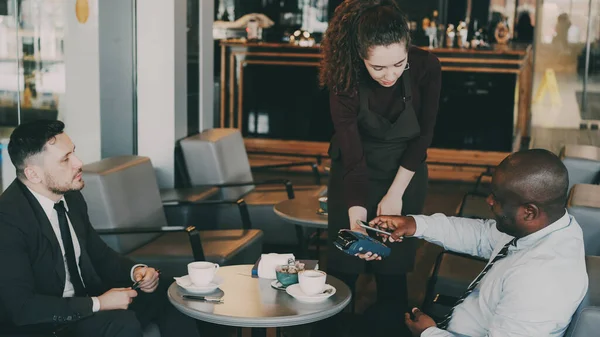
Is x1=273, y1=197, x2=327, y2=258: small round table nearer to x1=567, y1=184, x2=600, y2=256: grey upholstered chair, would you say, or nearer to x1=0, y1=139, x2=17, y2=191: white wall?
x1=0, y1=139, x2=17, y2=191: white wall

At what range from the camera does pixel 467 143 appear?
9.52m

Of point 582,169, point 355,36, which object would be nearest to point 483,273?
point 355,36

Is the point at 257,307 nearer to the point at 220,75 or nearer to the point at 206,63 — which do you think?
the point at 206,63

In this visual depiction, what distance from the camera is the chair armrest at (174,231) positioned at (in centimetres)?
437

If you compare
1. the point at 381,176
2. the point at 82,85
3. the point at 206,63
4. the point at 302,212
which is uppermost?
the point at 206,63

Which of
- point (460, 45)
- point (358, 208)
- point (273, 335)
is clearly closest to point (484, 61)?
point (460, 45)

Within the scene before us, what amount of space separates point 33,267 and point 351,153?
1.28 metres

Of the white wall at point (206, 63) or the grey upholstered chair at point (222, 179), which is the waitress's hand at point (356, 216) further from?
the white wall at point (206, 63)

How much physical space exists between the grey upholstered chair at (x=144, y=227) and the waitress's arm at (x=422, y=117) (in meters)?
1.45

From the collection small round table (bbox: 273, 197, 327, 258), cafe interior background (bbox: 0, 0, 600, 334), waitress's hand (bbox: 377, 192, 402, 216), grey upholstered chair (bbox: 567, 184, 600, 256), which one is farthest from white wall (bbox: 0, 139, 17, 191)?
grey upholstered chair (bbox: 567, 184, 600, 256)

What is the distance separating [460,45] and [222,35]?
437cm

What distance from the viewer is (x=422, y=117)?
3330 mm

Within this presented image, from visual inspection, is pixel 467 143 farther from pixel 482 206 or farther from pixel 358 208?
pixel 358 208

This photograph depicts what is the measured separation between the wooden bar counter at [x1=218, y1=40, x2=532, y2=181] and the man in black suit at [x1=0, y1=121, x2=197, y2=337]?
613 centimetres
